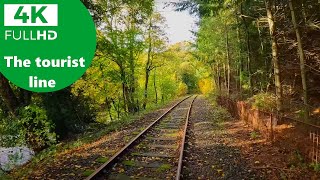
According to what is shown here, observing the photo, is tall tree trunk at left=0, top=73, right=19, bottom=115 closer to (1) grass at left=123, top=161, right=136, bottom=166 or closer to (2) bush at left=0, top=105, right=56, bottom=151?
(2) bush at left=0, top=105, right=56, bottom=151

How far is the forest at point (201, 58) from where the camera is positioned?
1270 centimetres

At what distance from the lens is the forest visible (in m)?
12.7

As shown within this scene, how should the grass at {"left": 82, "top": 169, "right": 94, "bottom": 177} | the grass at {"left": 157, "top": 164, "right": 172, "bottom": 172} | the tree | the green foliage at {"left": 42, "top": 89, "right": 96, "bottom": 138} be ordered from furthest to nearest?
1. the tree
2. the green foliage at {"left": 42, "top": 89, "right": 96, "bottom": 138}
3. the grass at {"left": 157, "top": 164, "right": 172, "bottom": 172}
4. the grass at {"left": 82, "top": 169, "right": 94, "bottom": 177}

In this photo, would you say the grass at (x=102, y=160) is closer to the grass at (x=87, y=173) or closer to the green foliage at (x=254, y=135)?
the grass at (x=87, y=173)

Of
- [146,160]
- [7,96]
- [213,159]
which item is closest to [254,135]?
[213,159]

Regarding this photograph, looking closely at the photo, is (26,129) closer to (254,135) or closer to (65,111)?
(65,111)

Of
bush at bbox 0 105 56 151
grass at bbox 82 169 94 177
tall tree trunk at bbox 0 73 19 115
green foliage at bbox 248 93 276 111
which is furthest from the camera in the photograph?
green foliage at bbox 248 93 276 111

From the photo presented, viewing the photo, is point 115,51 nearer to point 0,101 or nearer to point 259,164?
point 0,101

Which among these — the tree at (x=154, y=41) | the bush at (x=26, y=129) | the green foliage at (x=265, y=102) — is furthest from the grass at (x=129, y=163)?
the tree at (x=154, y=41)

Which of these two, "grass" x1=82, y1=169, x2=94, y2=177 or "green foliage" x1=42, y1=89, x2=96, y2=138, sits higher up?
"green foliage" x1=42, y1=89, x2=96, y2=138

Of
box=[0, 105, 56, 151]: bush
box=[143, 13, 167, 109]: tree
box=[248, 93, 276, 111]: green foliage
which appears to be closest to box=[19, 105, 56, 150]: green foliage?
box=[0, 105, 56, 151]: bush

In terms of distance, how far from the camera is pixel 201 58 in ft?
117

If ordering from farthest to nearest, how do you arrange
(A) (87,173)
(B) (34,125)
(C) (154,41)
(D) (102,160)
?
1. (C) (154,41)
2. (B) (34,125)
3. (D) (102,160)
4. (A) (87,173)

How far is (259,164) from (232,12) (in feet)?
49.9
